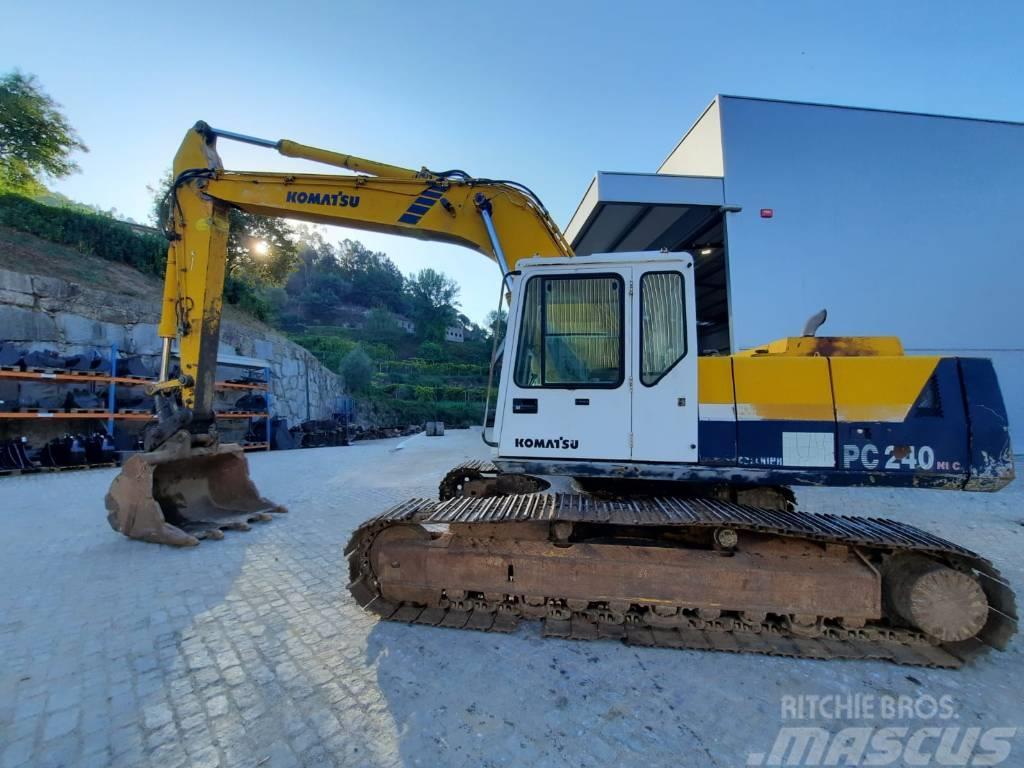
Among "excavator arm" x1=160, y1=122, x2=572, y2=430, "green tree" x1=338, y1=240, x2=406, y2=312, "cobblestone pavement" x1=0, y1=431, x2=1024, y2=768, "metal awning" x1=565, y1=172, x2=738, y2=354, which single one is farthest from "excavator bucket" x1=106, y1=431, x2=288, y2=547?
"green tree" x1=338, y1=240, x2=406, y2=312

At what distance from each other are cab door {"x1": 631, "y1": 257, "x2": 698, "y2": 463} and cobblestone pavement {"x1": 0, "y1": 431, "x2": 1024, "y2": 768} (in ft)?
4.49

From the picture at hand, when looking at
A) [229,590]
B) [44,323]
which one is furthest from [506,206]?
[44,323]

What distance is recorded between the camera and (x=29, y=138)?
1836cm

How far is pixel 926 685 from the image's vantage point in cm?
246

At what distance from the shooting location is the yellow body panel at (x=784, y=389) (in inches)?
118

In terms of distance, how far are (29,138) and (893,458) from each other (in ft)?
98.2

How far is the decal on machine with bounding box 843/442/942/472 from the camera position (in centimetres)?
286

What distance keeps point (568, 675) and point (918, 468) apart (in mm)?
2661

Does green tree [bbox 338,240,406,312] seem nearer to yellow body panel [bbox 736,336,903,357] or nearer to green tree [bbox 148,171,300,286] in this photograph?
green tree [bbox 148,171,300,286]

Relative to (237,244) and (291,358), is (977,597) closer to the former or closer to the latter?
(291,358)

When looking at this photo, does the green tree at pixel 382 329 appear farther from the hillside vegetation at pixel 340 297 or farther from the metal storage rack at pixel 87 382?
the metal storage rack at pixel 87 382

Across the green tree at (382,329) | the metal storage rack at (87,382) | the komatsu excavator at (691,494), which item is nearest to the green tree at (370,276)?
the green tree at (382,329)

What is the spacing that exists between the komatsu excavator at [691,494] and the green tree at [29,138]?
26101 millimetres

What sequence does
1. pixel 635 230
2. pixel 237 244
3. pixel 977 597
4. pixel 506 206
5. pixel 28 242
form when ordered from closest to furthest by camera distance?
pixel 977 597 → pixel 506 206 → pixel 635 230 → pixel 28 242 → pixel 237 244
